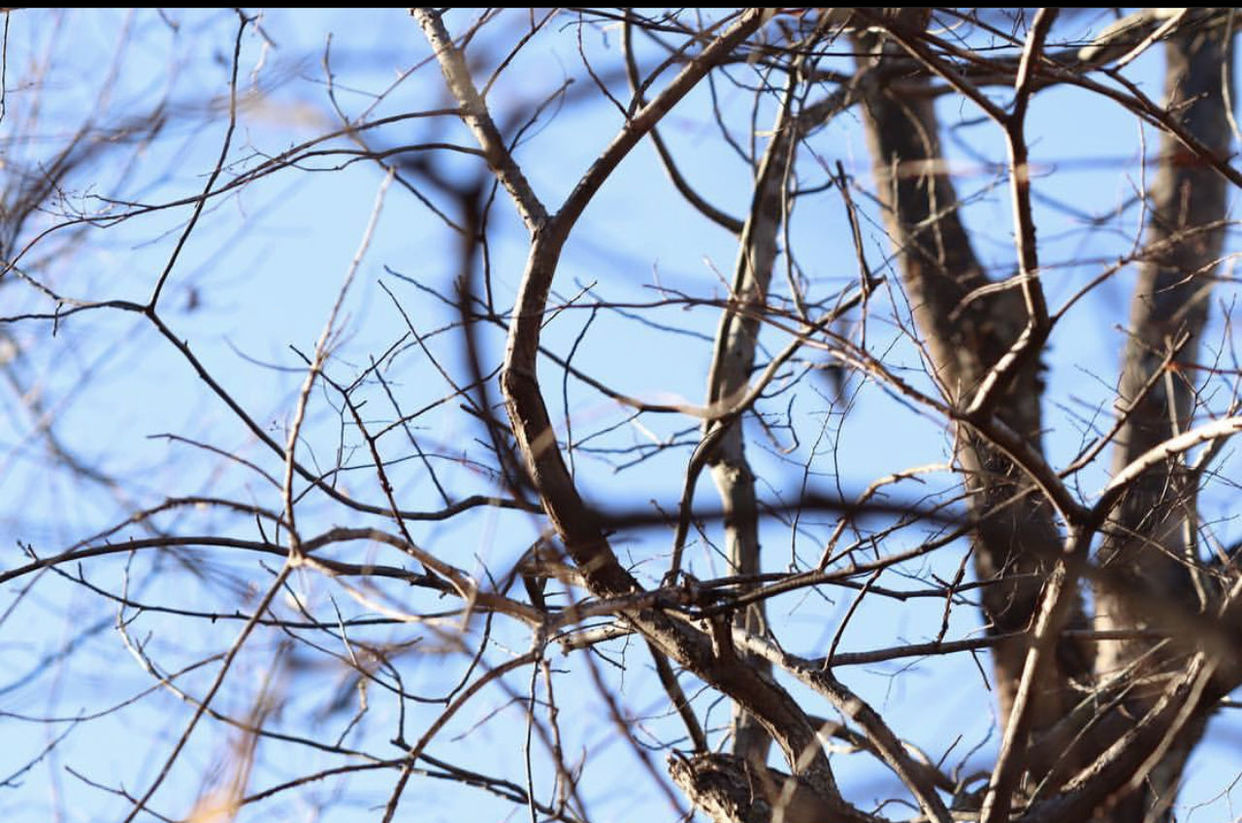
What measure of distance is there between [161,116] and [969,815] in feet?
8.76

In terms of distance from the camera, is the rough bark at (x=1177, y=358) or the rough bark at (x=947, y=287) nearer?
the rough bark at (x=1177, y=358)

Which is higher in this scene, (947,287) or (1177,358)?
(947,287)

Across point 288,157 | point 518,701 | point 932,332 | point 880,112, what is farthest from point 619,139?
point 880,112

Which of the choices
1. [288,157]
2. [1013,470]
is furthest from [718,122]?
[288,157]

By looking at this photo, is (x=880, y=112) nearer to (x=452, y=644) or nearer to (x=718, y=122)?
(x=718, y=122)

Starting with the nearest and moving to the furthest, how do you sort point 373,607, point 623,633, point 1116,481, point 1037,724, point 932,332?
1. point 373,607
2. point 1116,481
3. point 623,633
4. point 1037,724
5. point 932,332

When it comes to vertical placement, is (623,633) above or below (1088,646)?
below

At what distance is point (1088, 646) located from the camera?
5094 mm

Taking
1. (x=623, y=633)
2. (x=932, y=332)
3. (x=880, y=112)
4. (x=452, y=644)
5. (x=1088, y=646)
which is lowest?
(x=452, y=644)

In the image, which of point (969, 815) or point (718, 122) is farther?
point (718, 122)

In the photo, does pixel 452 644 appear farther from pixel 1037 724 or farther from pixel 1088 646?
pixel 1088 646

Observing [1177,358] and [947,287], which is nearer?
[1177,358]

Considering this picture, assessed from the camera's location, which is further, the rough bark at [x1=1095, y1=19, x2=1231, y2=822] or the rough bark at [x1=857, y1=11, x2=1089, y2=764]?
the rough bark at [x1=857, y1=11, x2=1089, y2=764]

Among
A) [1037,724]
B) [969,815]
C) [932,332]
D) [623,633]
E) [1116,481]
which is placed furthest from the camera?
[932,332]
